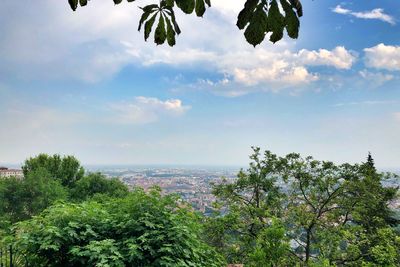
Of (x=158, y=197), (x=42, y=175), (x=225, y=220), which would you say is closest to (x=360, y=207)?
(x=225, y=220)

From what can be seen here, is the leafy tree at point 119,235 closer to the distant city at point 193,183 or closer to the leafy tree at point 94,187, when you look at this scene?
the distant city at point 193,183

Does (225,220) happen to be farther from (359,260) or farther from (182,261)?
(182,261)

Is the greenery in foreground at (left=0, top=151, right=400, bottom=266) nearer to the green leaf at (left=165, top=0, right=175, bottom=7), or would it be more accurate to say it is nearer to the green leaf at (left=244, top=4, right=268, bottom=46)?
the green leaf at (left=165, top=0, right=175, bottom=7)

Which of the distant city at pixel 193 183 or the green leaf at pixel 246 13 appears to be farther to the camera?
the distant city at pixel 193 183

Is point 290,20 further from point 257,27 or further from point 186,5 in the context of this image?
point 186,5

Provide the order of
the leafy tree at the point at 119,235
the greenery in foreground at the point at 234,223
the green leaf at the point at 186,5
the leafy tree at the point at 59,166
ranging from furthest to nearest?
the leafy tree at the point at 59,166 < the greenery in foreground at the point at 234,223 < the leafy tree at the point at 119,235 < the green leaf at the point at 186,5

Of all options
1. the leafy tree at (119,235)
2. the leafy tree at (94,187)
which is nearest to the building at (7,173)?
the leafy tree at (94,187)

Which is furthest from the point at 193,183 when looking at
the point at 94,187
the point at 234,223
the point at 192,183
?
the point at 234,223

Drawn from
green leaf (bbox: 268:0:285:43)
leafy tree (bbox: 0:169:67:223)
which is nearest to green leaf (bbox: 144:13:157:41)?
green leaf (bbox: 268:0:285:43)
